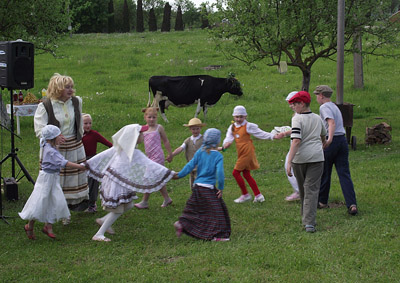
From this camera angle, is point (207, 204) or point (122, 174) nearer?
point (207, 204)

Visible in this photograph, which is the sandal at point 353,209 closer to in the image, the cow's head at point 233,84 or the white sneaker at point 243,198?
the white sneaker at point 243,198

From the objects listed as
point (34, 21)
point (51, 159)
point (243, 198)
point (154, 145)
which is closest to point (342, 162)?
point (243, 198)

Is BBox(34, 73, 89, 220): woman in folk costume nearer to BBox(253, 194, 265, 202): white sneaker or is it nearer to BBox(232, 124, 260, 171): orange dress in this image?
BBox(232, 124, 260, 171): orange dress

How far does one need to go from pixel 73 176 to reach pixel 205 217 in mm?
2056

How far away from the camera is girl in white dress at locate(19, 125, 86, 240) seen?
6961 millimetres

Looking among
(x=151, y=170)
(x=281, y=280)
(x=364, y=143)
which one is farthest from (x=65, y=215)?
(x=364, y=143)

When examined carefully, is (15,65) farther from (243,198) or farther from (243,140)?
(243,198)

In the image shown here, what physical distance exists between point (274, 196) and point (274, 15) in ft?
24.3

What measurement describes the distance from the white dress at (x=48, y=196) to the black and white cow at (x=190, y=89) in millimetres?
10348

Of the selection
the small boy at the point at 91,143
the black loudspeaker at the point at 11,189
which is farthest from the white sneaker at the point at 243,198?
the black loudspeaker at the point at 11,189

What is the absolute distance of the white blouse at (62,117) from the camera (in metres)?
7.43

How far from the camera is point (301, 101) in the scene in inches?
280

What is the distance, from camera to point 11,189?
363 inches

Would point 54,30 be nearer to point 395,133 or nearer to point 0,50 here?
point 0,50
